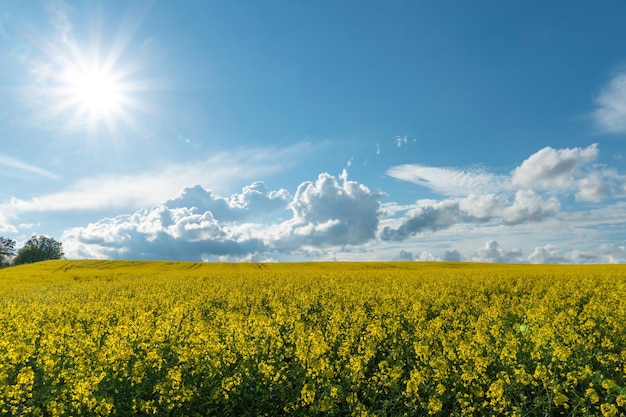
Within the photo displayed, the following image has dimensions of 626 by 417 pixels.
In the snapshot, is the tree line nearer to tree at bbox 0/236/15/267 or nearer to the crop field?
tree at bbox 0/236/15/267

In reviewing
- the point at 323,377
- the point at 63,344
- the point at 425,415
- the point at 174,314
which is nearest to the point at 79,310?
the point at 174,314

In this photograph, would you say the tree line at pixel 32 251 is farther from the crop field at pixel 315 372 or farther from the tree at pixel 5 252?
the crop field at pixel 315 372

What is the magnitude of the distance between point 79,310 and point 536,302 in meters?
17.7

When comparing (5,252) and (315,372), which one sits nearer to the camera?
(315,372)

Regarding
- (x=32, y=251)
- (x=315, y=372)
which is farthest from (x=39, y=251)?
(x=315, y=372)

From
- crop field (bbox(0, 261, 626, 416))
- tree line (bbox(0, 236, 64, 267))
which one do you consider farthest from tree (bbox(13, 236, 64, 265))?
crop field (bbox(0, 261, 626, 416))

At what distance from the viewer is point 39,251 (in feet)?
419

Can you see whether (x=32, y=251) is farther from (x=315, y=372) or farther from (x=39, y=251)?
(x=315, y=372)

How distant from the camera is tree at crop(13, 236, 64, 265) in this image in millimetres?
124000

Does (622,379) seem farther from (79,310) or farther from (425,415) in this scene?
(79,310)

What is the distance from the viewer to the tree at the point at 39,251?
4882 inches

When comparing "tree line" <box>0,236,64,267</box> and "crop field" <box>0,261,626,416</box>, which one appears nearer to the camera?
"crop field" <box>0,261,626,416</box>

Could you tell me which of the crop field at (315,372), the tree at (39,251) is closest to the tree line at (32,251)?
the tree at (39,251)

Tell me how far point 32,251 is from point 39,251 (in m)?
2.45
